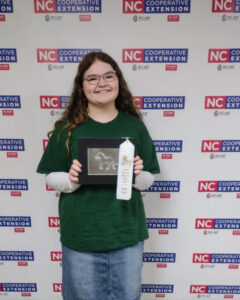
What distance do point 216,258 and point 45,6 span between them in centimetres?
179

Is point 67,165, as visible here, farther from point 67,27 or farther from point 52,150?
point 67,27

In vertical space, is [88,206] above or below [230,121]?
below

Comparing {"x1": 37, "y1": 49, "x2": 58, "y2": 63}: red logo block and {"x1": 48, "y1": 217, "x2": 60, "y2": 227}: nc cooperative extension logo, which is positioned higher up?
{"x1": 37, "y1": 49, "x2": 58, "y2": 63}: red logo block

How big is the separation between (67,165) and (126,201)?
30 centimetres

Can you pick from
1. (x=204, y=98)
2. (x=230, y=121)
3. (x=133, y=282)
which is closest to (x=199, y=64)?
(x=204, y=98)

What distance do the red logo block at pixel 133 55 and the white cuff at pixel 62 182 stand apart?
0.72m

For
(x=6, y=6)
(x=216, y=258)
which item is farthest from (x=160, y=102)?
(x=216, y=258)

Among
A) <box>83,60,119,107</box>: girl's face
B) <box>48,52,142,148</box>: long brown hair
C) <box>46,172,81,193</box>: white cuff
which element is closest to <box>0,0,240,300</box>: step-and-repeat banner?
<box>48,52,142,148</box>: long brown hair

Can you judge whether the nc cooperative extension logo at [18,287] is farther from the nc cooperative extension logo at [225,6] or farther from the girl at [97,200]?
the nc cooperative extension logo at [225,6]

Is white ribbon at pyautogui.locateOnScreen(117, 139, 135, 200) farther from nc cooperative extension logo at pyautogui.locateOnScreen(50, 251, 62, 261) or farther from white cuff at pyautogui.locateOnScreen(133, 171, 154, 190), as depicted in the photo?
A: nc cooperative extension logo at pyautogui.locateOnScreen(50, 251, 62, 261)

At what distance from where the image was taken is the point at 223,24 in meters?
1.41

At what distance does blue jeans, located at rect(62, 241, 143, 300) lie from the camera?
118 centimetres

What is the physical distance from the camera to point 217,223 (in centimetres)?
167

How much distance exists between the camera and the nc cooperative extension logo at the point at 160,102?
1.50m
